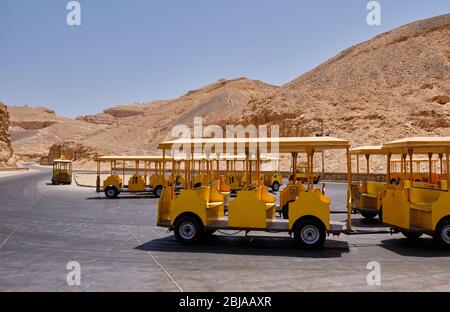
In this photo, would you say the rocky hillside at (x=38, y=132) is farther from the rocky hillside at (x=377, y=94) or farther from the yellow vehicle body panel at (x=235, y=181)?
the yellow vehicle body panel at (x=235, y=181)

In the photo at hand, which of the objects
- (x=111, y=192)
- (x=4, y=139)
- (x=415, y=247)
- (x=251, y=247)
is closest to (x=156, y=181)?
(x=111, y=192)

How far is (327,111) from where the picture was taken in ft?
216

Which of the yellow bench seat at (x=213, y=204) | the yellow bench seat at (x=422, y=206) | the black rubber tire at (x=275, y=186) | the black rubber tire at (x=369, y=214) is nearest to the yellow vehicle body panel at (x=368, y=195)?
the black rubber tire at (x=369, y=214)

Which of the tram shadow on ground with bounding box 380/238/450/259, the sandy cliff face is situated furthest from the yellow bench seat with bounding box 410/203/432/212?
the sandy cliff face

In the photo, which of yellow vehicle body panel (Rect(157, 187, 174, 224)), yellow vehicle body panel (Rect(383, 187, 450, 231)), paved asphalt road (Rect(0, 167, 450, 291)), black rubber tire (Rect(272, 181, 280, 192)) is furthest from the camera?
black rubber tire (Rect(272, 181, 280, 192))

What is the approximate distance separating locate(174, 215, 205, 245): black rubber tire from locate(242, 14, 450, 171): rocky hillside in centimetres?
4883

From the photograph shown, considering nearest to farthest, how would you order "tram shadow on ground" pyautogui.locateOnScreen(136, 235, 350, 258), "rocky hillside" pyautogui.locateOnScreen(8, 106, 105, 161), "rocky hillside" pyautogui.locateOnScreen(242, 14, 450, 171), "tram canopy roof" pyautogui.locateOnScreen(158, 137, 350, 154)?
"tram shadow on ground" pyautogui.locateOnScreen(136, 235, 350, 258) → "tram canopy roof" pyautogui.locateOnScreen(158, 137, 350, 154) → "rocky hillside" pyautogui.locateOnScreen(242, 14, 450, 171) → "rocky hillside" pyautogui.locateOnScreen(8, 106, 105, 161)

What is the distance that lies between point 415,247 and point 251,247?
3629 mm

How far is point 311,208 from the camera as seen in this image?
31.7 feet

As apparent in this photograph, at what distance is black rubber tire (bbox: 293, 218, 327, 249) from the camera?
9.65 metres

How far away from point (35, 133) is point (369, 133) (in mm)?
130312

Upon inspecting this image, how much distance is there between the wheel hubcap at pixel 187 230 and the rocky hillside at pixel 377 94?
48.9 meters

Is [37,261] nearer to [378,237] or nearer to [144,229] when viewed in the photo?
[144,229]

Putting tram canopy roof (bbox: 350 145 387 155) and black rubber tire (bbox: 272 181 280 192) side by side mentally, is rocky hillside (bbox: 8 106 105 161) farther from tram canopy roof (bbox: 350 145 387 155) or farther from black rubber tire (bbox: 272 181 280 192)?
tram canopy roof (bbox: 350 145 387 155)
